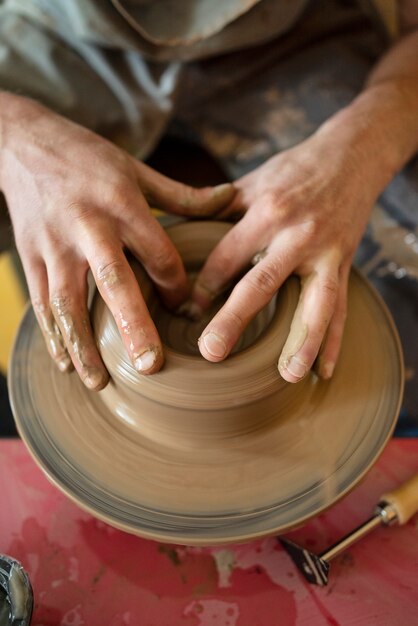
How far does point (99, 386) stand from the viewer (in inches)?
38.5

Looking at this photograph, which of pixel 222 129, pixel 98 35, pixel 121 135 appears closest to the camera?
pixel 98 35

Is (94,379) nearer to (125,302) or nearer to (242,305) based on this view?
(125,302)

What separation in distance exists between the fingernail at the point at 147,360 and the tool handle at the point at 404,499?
0.46 metres

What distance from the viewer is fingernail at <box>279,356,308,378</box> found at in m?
0.92

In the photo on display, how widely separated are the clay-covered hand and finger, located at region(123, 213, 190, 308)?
0.16ft

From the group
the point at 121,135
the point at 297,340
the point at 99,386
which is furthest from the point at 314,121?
the point at 99,386

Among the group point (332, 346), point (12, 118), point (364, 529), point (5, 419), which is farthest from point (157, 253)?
point (5, 419)

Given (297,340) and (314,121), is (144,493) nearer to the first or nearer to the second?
(297,340)

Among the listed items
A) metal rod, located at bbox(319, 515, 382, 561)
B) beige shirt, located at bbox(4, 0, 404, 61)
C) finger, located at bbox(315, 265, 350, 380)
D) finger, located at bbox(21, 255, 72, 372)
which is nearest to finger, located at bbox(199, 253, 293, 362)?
finger, located at bbox(315, 265, 350, 380)

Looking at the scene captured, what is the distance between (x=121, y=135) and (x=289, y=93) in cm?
46

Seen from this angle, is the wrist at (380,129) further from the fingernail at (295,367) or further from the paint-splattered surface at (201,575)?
the paint-splattered surface at (201,575)

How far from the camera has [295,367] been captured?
0.92 metres

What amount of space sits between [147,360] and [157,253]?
8.0 inches

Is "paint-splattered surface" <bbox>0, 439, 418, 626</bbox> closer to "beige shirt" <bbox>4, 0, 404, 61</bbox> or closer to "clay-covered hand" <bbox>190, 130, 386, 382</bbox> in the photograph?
"clay-covered hand" <bbox>190, 130, 386, 382</bbox>
